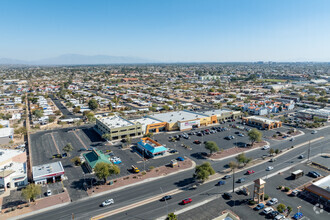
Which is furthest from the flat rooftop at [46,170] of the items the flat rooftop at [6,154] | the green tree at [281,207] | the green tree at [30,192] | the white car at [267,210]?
the green tree at [281,207]

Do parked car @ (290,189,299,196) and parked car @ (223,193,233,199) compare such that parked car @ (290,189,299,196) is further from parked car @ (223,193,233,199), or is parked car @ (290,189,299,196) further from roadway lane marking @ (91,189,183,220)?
roadway lane marking @ (91,189,183,220)

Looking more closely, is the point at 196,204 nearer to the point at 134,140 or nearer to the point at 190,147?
the point at 190,147

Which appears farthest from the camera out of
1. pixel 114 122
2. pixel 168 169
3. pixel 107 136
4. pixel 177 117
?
pixel 177 117

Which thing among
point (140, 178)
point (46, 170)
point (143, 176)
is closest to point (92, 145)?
point (46, 170)

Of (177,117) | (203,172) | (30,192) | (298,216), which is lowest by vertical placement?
(298,216)

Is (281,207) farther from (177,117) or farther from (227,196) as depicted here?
(177,117)

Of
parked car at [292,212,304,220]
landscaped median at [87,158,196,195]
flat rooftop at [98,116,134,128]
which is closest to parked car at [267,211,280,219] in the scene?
parked car at [292,212,304,220]

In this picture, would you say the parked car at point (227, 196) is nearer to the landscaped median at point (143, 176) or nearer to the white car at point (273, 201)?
the white car at point (273, 201)
